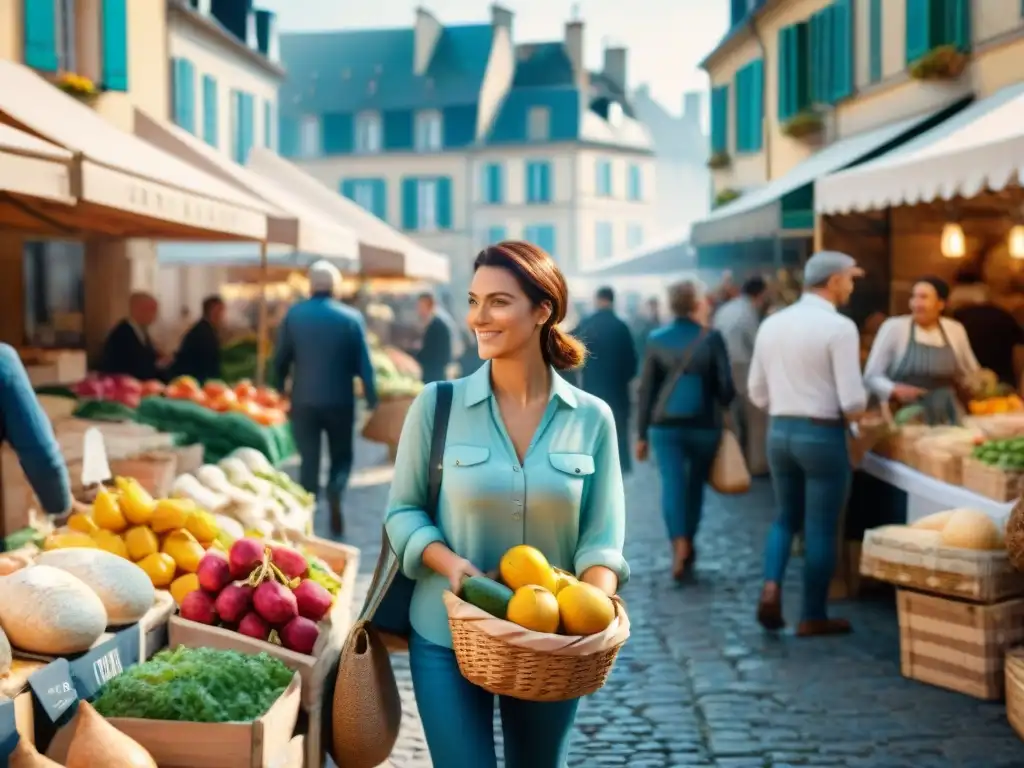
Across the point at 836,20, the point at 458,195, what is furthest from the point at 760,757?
the point at 458,195

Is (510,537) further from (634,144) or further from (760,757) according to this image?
(634,144)

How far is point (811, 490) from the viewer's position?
25.4 ft

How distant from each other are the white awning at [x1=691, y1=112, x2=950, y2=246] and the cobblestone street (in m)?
5.28

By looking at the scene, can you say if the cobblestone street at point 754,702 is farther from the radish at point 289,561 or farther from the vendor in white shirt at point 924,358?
the vendor in white shirt at point 924,358

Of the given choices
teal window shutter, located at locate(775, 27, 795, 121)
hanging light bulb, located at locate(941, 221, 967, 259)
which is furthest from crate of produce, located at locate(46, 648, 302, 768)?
teal window shutter, located at locate(775, 27, 795, 121)

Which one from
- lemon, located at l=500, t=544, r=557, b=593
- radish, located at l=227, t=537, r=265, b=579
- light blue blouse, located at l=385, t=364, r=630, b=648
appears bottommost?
radish, located at l=227, t=537, r=265, b=579

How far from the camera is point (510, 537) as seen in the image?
372 centimetres

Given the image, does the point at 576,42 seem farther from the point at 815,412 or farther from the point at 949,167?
the point at 815,412

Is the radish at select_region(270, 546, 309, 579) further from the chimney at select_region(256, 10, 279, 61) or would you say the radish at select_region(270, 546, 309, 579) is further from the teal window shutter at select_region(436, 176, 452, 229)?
the teal window shutter at select_region(436, 176, 452, 229)

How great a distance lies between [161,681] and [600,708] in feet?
9.68

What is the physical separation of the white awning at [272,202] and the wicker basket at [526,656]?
28.1 ft

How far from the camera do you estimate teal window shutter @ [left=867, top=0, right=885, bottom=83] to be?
16844 mm

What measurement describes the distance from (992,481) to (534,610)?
4.94m

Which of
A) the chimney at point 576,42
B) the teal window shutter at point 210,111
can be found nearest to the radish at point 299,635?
the teal window shutter at point 210,111
